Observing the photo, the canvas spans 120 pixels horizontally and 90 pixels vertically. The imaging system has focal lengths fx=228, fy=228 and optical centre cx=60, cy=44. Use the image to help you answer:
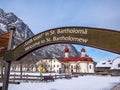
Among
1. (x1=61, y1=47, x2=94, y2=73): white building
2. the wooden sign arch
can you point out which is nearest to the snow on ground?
the wooden sign arch

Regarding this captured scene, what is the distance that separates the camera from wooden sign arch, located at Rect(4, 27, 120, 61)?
5.28 m

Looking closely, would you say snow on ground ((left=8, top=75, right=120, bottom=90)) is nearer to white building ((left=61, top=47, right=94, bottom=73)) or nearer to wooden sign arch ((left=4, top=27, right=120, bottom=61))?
wooden sign arch ((left=4, top=27, right=120, bottom=61))

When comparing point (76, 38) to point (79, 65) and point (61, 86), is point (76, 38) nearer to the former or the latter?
point (61, 86)

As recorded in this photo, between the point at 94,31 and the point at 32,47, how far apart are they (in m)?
2.48

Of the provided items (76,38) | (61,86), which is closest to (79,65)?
(61,86)

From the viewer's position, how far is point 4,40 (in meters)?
9.47

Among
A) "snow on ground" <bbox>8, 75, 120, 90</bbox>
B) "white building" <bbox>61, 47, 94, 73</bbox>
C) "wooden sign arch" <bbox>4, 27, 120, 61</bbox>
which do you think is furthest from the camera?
"white building" <bbox>61, 47, 94, 73</bbox>

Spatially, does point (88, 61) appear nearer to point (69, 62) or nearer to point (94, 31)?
point (69, 62)

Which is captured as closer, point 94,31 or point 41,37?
point 94,31

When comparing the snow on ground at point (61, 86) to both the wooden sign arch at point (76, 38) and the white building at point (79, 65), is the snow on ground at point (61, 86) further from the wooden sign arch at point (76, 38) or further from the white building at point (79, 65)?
the white building at point (79, 65)

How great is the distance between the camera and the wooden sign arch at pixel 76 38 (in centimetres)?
528

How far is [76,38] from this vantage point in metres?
6.04

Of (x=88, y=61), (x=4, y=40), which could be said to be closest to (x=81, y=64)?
(x=88, y=61)

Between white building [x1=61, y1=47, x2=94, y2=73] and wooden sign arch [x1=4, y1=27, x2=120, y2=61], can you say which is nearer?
wooden sign arch [x1=4, y1=27, x2=120, y2=61]
